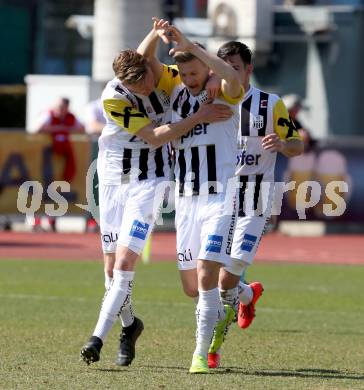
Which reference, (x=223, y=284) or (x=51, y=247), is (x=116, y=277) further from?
(x=51, y=247)

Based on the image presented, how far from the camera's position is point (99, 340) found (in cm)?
888

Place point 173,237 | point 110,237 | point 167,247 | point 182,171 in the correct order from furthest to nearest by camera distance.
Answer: point 173,237 < point 167,247 < point 110,237 < point 182,171

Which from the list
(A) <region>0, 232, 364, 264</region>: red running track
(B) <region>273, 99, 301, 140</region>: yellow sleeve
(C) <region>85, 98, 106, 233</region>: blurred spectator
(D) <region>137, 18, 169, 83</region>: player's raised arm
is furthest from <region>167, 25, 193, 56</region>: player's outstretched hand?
(C) <region>85, 98, 106, 233</region>: blurred spectator

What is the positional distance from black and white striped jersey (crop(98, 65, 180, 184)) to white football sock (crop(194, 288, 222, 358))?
3.08 feet

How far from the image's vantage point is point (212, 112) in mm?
8906

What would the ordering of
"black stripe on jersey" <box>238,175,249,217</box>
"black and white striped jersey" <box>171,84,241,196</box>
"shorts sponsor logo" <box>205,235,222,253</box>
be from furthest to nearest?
"black stripe on jersey" <box>238,175,249,217</box> → "black and white striped jersey" <box>171,84,241,196</box> → "shorts sponsor logo" <box>205,235,222,253</box>

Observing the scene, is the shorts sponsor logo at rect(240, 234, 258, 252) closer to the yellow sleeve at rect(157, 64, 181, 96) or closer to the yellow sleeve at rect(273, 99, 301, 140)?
the yellow sleeve at rect(273, 99, 301, 140)

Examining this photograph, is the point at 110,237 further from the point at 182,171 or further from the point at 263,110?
the point at 263,110

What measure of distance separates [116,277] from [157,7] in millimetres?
18761

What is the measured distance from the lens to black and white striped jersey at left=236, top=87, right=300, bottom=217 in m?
10.3

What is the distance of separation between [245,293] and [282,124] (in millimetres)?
1447

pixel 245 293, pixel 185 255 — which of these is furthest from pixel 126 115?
pixel 245 293

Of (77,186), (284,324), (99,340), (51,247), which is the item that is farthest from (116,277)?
(77,186)

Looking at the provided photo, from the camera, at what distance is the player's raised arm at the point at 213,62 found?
855 cm
